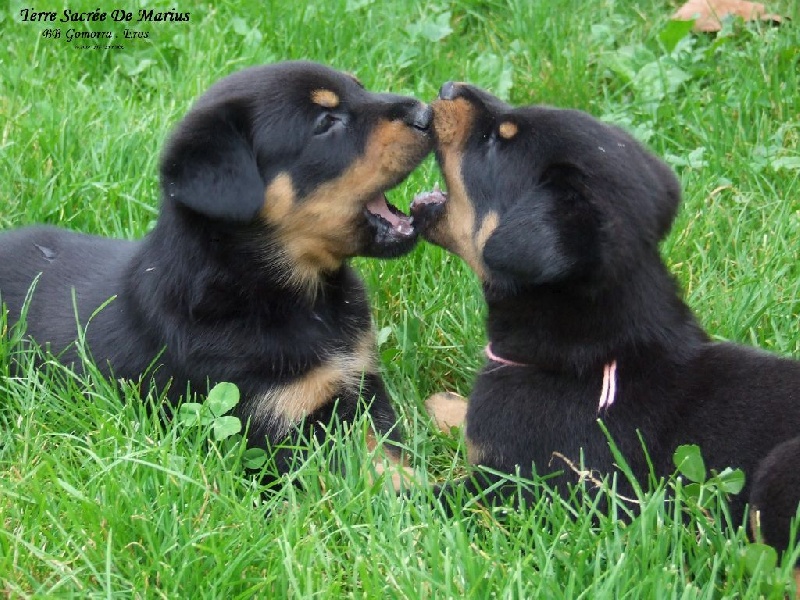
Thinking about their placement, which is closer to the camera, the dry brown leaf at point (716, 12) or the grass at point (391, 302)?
the grass at point (391, 302)

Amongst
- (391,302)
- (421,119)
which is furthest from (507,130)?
(391,302)

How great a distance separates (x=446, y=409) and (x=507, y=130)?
1.05m

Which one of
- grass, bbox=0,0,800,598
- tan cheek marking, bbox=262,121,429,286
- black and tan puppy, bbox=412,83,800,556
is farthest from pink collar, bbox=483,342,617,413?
tan cheek marking, bbox=262,121,429,286

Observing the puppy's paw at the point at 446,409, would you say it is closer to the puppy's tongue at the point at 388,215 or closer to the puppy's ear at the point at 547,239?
the puppy's tongue at the point at 388,215

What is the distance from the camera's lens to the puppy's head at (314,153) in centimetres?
342

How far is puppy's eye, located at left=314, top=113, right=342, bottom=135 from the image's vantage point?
A: 137 inches

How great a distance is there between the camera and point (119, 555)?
2.66 m

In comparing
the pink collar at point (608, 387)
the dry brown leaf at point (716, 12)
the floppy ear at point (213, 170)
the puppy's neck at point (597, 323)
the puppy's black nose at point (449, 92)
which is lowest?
the pink collar at point (608, 387)

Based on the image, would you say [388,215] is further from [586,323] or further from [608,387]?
[608,387]

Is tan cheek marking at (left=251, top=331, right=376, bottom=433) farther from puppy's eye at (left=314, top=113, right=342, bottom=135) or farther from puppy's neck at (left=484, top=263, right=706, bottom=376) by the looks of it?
puppy's eye at (left=314, top=113, right=342, bottom=135)

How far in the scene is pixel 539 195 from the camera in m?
3.04

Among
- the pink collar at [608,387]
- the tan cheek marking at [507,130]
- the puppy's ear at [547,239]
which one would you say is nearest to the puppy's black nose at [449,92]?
the tan cheek marking at [507,130]

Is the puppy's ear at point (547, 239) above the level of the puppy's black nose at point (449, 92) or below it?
below

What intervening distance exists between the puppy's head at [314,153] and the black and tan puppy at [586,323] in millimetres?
216
